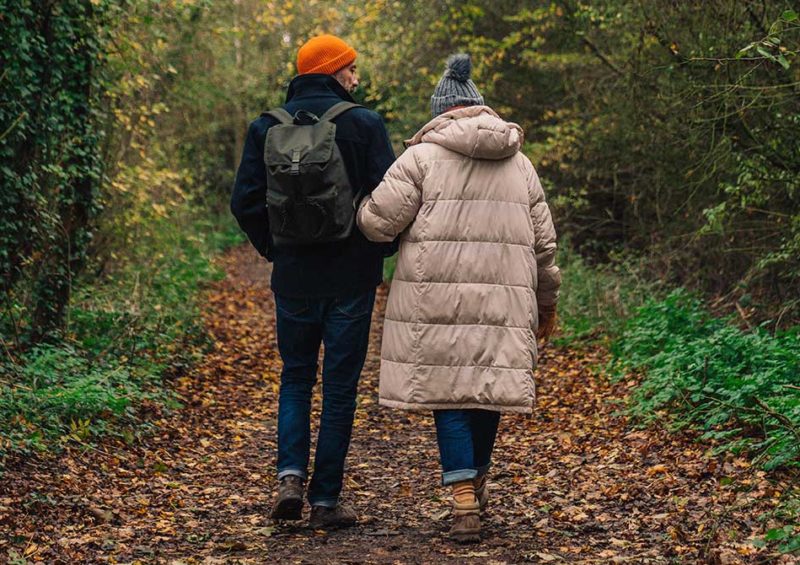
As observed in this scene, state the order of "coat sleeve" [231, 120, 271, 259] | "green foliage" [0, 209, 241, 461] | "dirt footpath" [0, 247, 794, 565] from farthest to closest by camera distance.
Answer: "green foliage" [0, 209, 241, 461] < "coat sleeve" [231, 120, 271, 259] < "dirt footpath" [0, 247, 794, 565]

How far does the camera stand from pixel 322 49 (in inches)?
187

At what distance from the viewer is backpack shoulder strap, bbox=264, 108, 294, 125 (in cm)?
464

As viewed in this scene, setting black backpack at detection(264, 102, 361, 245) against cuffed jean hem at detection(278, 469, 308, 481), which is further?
cuffed jean hem at detection(278, 469, 308, 481)

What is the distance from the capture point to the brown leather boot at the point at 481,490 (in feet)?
15.6

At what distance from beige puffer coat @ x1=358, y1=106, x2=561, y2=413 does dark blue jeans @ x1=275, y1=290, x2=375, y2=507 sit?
24cm

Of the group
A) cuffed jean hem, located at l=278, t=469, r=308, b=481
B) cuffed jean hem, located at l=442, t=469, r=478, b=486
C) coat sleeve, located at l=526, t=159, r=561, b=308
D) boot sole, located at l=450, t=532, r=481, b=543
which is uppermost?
coat sleeve, located at l=526, t=159, r=561, b=308

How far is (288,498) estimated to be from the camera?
4.70m

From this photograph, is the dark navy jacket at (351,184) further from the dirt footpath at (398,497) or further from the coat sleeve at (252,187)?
the dirt footpath at (398,497)

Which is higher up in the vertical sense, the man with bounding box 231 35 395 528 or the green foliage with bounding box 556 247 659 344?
the man with bounding box 231 35 395 528

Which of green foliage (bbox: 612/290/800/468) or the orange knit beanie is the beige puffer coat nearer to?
the orange knit beanie

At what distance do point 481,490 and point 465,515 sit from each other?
16.0 inches

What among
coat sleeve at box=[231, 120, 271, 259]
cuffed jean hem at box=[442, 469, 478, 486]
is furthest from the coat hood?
cuffed jean hem at box=[442, 469, 478, 486]

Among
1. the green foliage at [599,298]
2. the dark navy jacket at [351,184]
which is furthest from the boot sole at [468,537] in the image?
the green foliage at [599,298]

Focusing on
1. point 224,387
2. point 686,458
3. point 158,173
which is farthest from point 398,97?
A: point 686,458
